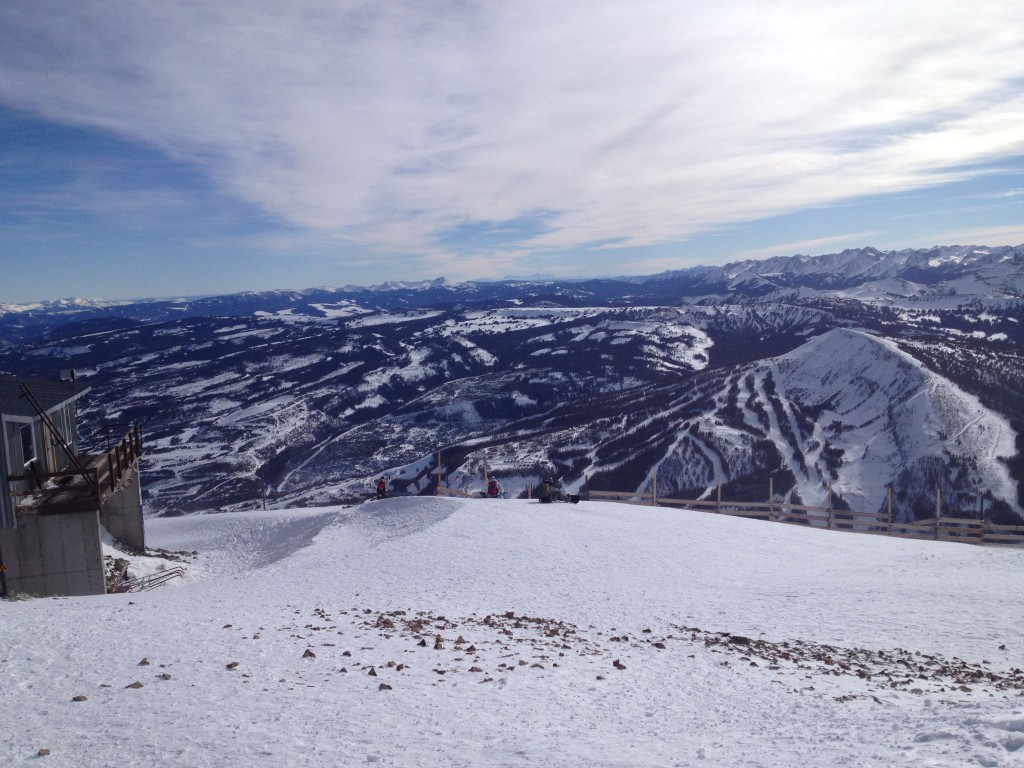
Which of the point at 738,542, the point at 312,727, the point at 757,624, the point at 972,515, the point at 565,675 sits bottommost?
the point at 972,515

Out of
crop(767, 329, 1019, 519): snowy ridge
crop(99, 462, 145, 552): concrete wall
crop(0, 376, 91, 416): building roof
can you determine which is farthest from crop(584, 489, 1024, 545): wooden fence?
crop(767, 329, 1019, 519): snowy ridge

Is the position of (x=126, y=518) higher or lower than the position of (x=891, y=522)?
higher

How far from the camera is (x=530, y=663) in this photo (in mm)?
9977

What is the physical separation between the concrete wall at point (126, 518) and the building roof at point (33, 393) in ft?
13.5

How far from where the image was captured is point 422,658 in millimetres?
9867

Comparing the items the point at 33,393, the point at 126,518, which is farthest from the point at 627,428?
the point at 33,393

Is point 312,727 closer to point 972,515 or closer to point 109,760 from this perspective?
point 109,760

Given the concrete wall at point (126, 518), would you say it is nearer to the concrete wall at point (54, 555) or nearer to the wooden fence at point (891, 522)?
the concrete wall at point (54, 555)

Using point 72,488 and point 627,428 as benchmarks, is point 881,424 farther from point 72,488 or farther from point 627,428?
point 72,488

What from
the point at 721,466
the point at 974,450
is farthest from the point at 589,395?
the point at 974,450

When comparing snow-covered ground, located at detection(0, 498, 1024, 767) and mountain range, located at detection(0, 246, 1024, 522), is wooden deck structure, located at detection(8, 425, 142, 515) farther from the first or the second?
mountain range, located at detection(0, 246, 1024, 522)

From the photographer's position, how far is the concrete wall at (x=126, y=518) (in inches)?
998

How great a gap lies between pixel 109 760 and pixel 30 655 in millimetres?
4034

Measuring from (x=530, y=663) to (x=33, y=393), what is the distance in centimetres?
2072
